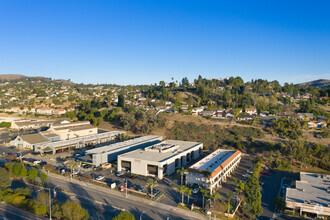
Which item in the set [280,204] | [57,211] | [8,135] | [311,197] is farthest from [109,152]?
[8,135]

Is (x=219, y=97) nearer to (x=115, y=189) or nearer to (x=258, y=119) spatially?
(x=258, y=119)

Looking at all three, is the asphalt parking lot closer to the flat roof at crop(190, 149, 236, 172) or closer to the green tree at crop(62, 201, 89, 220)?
the green tree at crop(62, 201, 89, 220)

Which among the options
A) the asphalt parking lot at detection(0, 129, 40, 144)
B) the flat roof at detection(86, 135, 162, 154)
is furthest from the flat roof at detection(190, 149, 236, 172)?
the asphalt parking lot at detection(0, 129, 40, 144)

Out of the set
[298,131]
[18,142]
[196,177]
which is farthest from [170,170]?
[18,142]

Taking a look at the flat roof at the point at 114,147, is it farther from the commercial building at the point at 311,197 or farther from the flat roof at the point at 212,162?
the commercial building at the point at 311,197

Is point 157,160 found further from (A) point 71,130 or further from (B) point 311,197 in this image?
(A) point 71,130

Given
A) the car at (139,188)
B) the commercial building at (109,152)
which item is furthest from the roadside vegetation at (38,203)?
the commercial building at (109,152)
